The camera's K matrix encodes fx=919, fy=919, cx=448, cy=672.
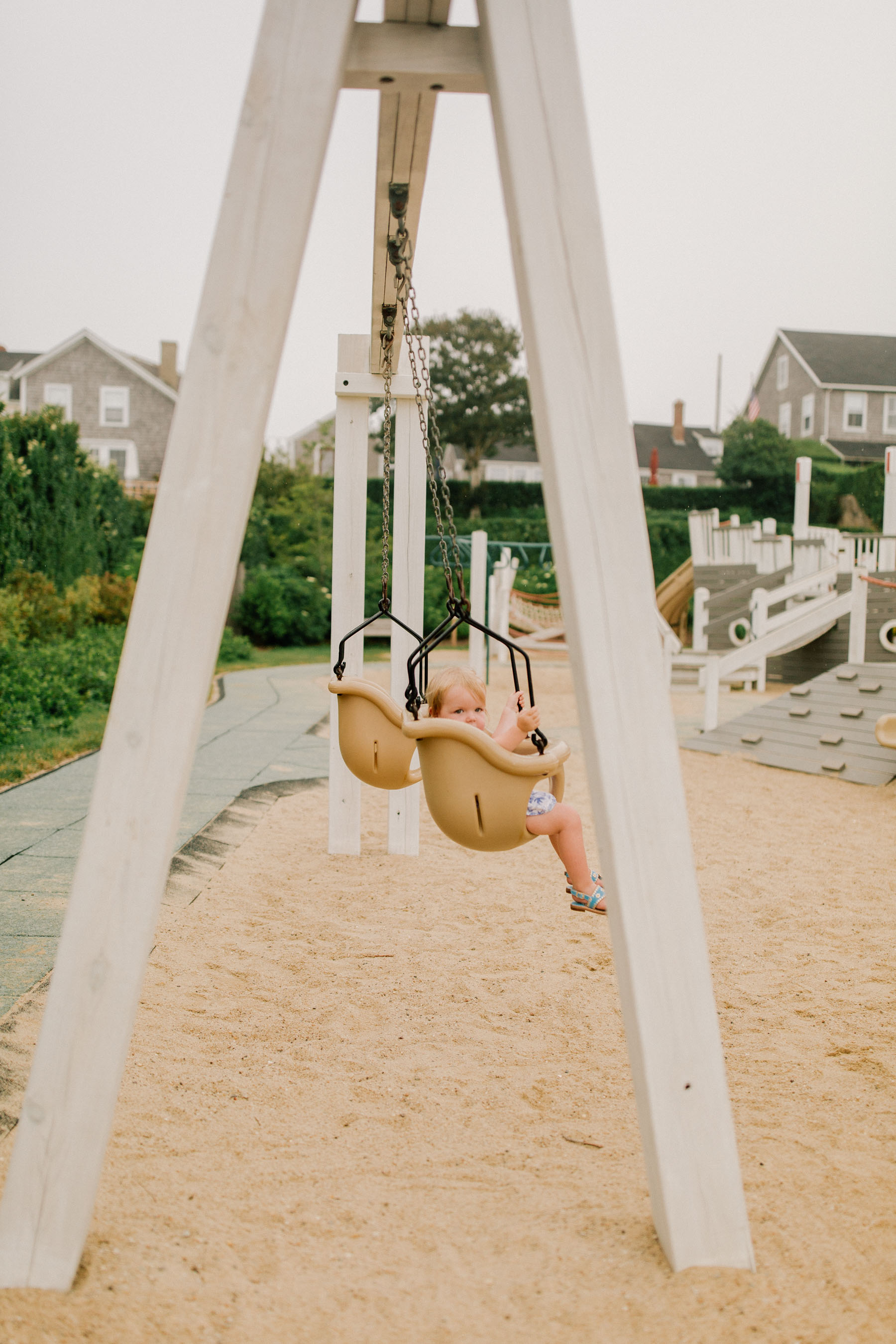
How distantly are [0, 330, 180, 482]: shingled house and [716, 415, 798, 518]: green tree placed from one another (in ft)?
59.0

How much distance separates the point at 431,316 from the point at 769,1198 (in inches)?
1436

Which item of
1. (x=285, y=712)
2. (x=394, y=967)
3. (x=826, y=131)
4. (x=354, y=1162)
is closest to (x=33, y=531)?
(x=285, y=712)

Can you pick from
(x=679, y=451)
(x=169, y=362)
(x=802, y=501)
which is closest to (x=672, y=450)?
(x=679, y=451)

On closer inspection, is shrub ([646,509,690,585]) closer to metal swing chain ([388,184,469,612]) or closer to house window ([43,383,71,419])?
house window ([43,383,71,419])

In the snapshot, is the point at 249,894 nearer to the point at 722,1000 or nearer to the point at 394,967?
the point at 394,967

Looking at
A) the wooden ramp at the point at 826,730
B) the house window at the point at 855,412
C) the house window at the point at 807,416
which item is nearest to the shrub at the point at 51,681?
the wooden ramp at the point at 826,730

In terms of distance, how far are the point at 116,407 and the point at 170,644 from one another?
97.1 ft

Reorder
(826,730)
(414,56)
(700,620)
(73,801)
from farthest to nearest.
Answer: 1. (700,620)
2. (826,730)
3. (73,801)
4. (414,56)

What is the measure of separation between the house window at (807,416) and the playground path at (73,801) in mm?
28329

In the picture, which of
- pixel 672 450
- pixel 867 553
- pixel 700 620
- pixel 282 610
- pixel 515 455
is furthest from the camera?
pixel 672 450

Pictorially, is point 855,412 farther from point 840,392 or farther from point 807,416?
point 807,416

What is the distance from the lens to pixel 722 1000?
310 cm

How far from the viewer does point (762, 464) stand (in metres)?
29.4

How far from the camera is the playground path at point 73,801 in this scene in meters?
3.32
